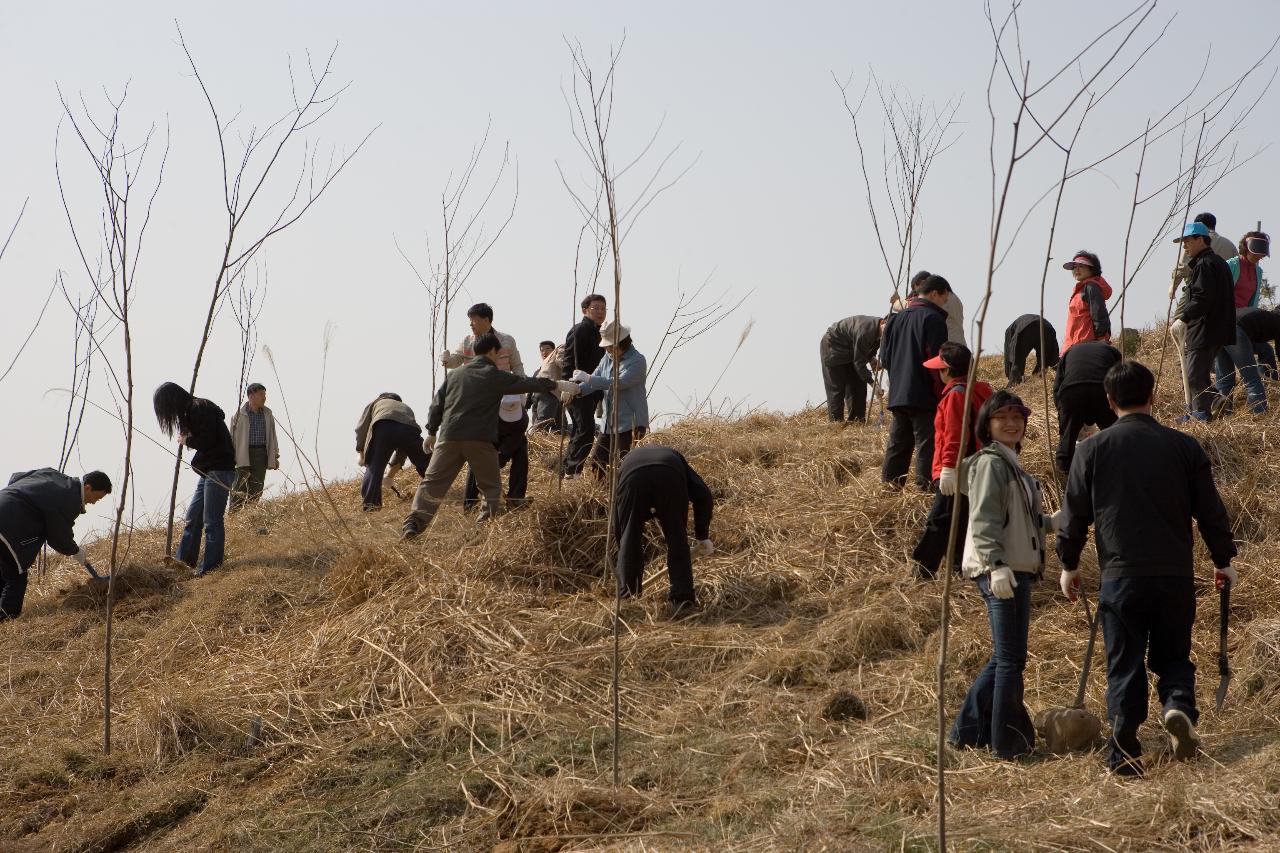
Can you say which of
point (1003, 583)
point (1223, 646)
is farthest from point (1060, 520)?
point (1223, 646)

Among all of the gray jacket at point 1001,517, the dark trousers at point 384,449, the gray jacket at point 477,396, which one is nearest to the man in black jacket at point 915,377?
the gray jacket at point 477,396

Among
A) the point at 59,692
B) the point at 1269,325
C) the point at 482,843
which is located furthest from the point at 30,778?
the point at 1269,325

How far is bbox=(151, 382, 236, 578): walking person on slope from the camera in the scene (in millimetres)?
9312

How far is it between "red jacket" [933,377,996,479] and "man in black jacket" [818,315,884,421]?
3.33 metres

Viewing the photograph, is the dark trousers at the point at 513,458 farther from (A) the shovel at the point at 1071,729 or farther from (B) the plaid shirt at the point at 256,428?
(A) the shovel at the point at 1071,729

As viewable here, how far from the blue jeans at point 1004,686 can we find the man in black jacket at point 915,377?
2871 millimetres

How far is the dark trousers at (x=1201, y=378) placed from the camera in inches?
329

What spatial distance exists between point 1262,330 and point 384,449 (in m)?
7.11

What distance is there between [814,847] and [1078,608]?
307 centimetres

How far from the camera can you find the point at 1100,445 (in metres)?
4.41

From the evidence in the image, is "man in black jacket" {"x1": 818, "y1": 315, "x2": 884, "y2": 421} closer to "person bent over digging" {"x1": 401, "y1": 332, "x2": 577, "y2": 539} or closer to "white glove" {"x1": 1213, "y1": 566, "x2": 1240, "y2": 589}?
"person bent over digging" {"x1": 401, "y1": 332, "x2": 577, "y2": 539}

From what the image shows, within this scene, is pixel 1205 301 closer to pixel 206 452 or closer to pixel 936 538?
pixel 936 538

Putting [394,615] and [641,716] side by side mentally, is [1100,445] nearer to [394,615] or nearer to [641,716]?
[641,716]

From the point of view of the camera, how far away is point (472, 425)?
28.0 feet
